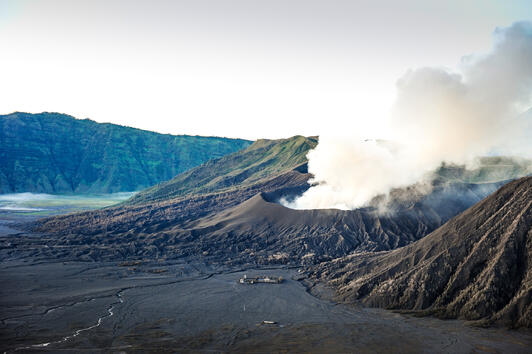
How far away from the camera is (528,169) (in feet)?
465

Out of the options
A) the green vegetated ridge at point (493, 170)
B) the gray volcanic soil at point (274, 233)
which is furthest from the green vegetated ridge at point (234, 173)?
the gray volcanic soil at point (274, 233)

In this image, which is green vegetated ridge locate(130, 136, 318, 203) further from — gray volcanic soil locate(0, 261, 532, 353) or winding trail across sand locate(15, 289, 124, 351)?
winding trail across sand locate(15, 289, 124, 351)

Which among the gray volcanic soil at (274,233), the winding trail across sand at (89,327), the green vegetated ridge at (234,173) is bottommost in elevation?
the winding trail across sand at (89,327)

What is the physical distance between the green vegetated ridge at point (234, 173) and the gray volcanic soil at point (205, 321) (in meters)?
104

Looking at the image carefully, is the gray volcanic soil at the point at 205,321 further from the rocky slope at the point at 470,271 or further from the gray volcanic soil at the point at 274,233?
the gray volcanic soil at the point at 274,233

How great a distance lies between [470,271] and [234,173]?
466ft

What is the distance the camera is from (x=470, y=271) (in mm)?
43656

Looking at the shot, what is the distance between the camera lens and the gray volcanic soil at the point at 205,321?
36.3 meters

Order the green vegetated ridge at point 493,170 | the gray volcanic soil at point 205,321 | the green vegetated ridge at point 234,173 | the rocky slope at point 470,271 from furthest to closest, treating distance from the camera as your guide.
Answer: the green vegetated ridge at point 234,173 → the green vegetated ridge at point 493,170 → the rocky slope at point 470,271 → the gray volcanic soil at point 205,321

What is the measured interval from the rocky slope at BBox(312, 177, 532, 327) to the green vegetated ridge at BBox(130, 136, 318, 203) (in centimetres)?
11120

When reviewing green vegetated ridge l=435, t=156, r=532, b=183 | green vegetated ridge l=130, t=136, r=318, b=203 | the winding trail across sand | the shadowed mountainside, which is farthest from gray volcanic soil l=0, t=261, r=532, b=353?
green vegetated ridge l=130, t=136, r=318, b=203

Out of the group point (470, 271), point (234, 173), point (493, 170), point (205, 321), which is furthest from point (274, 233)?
point (493, 170)

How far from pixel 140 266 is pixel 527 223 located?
192ft

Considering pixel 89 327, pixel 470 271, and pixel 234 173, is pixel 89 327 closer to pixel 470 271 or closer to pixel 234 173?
pixel 470 271
